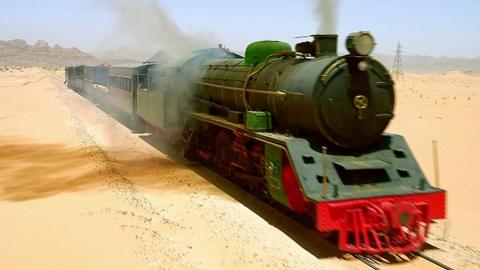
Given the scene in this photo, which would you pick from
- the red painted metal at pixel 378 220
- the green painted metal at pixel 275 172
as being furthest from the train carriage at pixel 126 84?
the red painted metal at pixel 378 220

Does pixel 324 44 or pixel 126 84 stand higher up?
pixel 324 44

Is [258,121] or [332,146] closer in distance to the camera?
[332,146]

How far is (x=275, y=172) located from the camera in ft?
25.0

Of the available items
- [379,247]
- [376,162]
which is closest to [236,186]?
[376,162]

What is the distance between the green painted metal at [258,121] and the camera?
8430 millimetres

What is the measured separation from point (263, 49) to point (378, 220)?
4.60 m

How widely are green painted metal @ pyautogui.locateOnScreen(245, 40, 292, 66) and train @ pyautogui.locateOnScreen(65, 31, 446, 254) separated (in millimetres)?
21

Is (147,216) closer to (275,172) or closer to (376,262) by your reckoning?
(275,172)

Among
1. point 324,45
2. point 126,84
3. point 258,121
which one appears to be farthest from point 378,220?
point 126,84

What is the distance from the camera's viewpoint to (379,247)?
6.58m

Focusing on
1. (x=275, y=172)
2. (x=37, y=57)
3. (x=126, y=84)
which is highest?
(x=37, y=57)

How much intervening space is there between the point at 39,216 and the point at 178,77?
257 inches

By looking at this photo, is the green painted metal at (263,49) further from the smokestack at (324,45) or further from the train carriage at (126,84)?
the train carriage at (126,84)

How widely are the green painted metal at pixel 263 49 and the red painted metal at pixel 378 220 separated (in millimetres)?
4230
